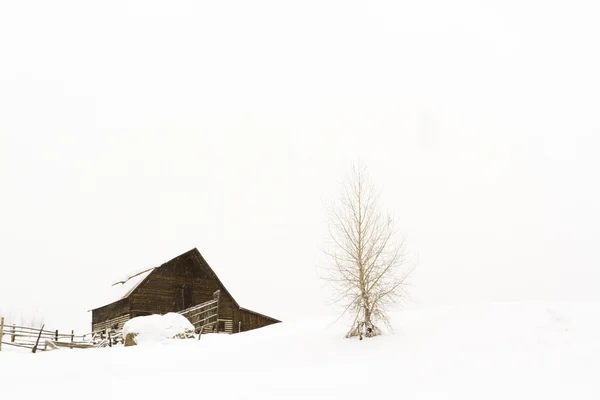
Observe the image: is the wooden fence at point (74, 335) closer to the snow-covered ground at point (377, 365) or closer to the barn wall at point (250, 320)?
the snow-covered ground at point (377, 365)

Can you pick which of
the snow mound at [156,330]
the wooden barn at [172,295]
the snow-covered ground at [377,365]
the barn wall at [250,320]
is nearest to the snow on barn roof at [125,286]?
the wooden barn at [172,295]

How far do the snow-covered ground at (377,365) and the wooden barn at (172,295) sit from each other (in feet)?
56.5

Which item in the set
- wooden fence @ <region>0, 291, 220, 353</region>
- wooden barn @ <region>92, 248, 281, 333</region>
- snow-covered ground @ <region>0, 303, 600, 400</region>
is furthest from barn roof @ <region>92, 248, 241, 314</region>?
snow-covered ground @ <region>0, 303, 600, 400</region>

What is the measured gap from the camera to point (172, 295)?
119 ft

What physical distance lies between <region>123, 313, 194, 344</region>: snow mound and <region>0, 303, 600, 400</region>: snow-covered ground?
2.52 m

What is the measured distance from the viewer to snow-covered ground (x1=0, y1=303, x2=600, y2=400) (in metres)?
10.4

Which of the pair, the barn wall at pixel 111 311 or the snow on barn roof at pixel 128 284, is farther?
the snow on barn roof at pixel 128 284

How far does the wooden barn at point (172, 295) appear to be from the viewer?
1356 inches

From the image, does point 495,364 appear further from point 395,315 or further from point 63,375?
point 63,375

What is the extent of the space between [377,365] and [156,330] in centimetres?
1179

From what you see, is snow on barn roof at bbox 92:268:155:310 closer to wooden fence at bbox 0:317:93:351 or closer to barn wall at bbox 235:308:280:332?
wooden fence at bbox 0:317:93:351

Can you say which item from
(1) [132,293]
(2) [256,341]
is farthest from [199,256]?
(2) [256,341]

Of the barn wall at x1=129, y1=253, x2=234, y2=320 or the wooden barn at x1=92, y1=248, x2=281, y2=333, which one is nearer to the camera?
the wooden barn at x1=92, y1=248, x2=281, y2=333

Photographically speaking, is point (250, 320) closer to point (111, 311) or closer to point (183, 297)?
point (183, 297)
